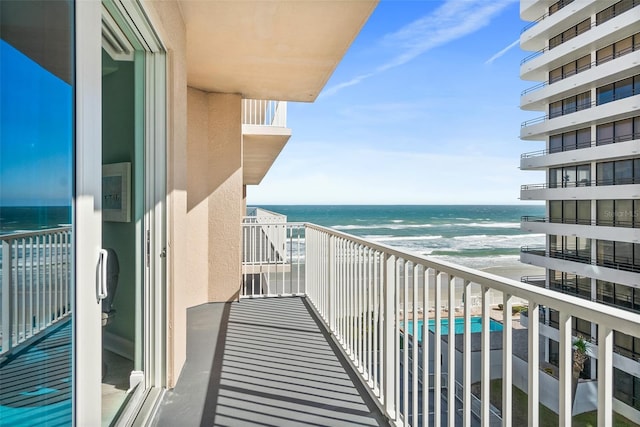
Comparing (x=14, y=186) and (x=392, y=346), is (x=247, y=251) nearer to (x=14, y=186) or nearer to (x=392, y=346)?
(x=392, y=346)

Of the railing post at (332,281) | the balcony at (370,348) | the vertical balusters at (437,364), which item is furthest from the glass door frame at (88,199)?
the railing post at (332,281)

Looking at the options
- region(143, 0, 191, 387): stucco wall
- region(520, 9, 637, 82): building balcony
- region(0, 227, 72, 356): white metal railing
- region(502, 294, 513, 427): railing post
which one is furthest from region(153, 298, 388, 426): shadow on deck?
region(520, 9, 637, 82): building balcony

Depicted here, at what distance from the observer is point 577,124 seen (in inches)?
179

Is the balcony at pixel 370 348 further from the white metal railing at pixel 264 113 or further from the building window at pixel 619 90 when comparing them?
the building window at pixel 619 90

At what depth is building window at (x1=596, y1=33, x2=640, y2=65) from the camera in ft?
11.8

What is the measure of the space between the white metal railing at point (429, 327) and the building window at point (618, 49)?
3.58m

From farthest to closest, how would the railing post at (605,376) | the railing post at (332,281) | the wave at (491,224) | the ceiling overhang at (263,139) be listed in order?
the wave at (491,224)
the ceiling overhang at (263,139)
the railing post at (332,281)
the railing post at (605,376)

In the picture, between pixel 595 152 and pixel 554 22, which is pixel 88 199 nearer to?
pixel 595 152

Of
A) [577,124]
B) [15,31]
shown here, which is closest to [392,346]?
[15,31]

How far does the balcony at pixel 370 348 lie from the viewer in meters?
0.93

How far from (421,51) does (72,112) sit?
24415mm

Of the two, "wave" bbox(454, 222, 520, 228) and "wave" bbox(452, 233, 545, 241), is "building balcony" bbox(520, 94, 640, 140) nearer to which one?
"wave" bbox(452, 233, 545, 241)

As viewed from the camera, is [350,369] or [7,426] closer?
[7,426]

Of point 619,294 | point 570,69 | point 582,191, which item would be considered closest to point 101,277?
point 619,294
